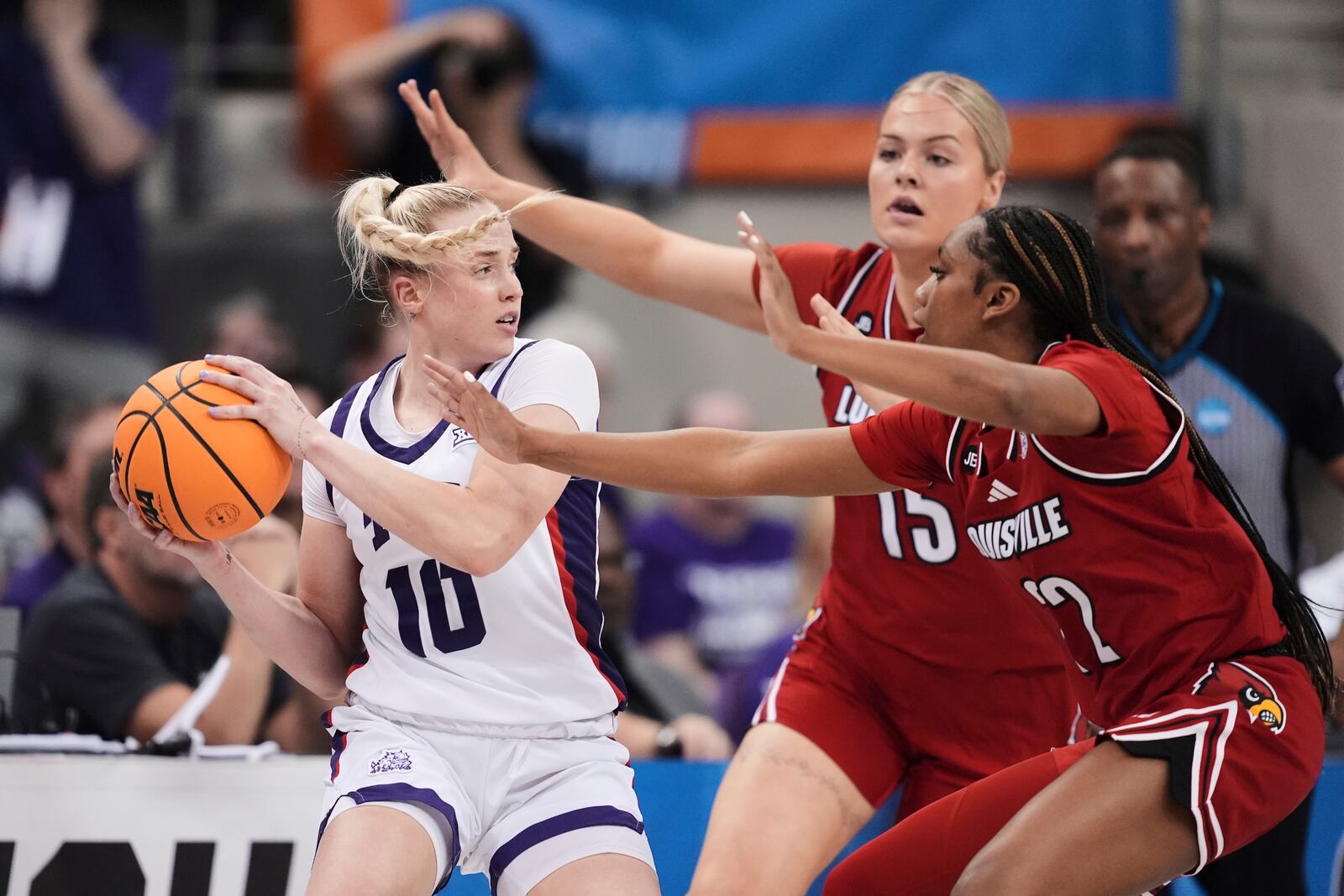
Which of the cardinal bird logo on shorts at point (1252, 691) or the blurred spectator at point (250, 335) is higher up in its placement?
the cardinal bird logo on shorts at point (1252, 691)

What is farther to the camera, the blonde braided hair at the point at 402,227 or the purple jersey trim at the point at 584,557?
the purple jersey trim at the point at 584,557

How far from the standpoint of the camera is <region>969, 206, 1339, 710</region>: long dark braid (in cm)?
350

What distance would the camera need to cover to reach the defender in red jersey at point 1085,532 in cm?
331

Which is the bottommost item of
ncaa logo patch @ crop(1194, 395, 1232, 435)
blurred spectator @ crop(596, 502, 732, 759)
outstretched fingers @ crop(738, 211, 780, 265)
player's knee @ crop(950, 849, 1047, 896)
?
blurred spectator @ crop(596, 502, 732, 759)

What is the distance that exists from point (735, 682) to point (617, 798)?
280cm

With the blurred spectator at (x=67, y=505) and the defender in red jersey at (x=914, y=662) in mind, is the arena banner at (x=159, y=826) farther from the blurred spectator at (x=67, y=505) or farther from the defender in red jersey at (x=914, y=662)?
the blurred spectator at (x=67, y=505)

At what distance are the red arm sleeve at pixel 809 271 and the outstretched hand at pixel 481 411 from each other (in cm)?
135

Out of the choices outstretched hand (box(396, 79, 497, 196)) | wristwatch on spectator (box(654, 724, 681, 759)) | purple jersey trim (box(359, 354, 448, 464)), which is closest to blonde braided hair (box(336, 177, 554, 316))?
purple jersey trim (box(359, 354, 448, 464))

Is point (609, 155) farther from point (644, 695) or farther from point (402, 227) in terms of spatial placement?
point (402, 227)

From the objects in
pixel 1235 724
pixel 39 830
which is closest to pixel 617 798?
pixel 1235 724

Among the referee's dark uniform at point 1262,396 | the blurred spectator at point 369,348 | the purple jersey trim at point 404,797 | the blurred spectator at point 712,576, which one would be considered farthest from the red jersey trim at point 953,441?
the blurred spectator at point 369,348

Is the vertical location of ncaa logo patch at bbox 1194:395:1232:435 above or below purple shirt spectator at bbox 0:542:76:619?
above

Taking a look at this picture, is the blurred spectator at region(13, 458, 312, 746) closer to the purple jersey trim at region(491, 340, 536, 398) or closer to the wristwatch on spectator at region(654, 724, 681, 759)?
the wristwatch on spectator at region(654, 724, 681, 759)

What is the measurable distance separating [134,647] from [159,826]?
72cm
